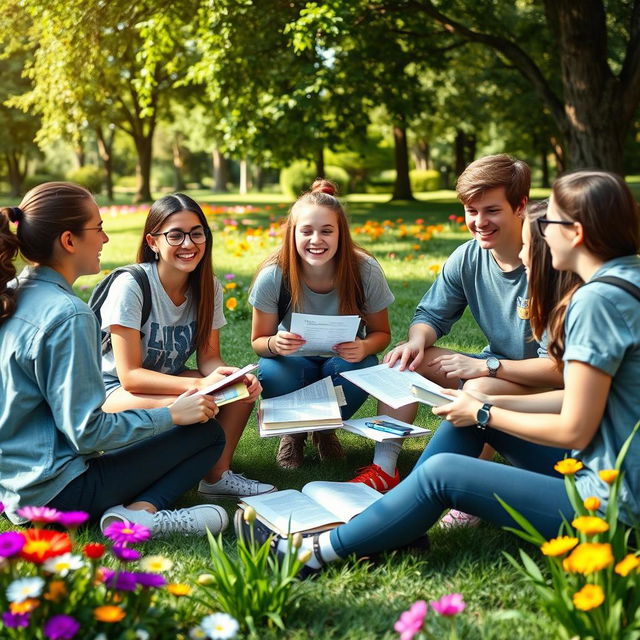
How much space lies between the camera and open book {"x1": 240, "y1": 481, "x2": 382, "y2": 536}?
2660 millimetres

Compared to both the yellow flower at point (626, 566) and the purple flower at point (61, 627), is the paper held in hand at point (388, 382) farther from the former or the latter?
the purple flower at point (61, 627)

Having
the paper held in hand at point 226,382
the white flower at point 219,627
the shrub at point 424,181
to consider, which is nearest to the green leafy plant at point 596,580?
the white flower at point 219,627

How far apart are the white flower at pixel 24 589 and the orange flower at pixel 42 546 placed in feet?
0.16

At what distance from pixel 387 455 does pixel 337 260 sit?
3.30 feet

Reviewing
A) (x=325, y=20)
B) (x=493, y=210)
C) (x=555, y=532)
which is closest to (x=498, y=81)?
(x=325, y=20)

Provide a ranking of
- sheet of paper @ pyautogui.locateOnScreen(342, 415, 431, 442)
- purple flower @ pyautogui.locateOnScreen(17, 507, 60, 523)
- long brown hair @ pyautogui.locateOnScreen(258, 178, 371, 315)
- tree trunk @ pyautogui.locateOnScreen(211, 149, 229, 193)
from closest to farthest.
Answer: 1. purple flower @ pyautogui.locateOnScreen(17, 507, 60, 523)
2. sheet of paper @ pyautogui.locateOnScreen(342, 415, 431, 442)
3. long brown hair @ pyautogui.locateOnScreen(258, 178, 371, 315)
4. tree trunk @ pyautogui.locateOnScreen(211, 149, 229, 193)

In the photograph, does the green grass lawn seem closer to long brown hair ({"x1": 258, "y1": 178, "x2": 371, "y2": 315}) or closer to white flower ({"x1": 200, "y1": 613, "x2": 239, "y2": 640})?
white flower ({"x1": 200, "y1": 613, "x2": 239, "y2": 640})

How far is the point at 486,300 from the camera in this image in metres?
3.66

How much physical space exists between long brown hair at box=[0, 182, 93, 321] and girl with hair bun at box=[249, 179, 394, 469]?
1179 millimetres

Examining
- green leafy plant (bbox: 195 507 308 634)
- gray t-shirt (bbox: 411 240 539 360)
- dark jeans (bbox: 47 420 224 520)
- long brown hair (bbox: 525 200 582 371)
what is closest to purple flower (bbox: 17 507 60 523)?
green leafy plant (bbox: 195 507 308 634)

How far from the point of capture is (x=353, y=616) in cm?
231

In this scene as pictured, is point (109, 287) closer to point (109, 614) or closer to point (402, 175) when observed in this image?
point (109, 614)

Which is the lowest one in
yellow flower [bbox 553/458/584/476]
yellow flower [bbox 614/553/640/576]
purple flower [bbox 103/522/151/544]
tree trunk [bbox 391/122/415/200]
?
yellow flower [bbox 614/553/640/576]

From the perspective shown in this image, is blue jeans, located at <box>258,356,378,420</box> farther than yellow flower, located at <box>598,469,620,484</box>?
Yes
